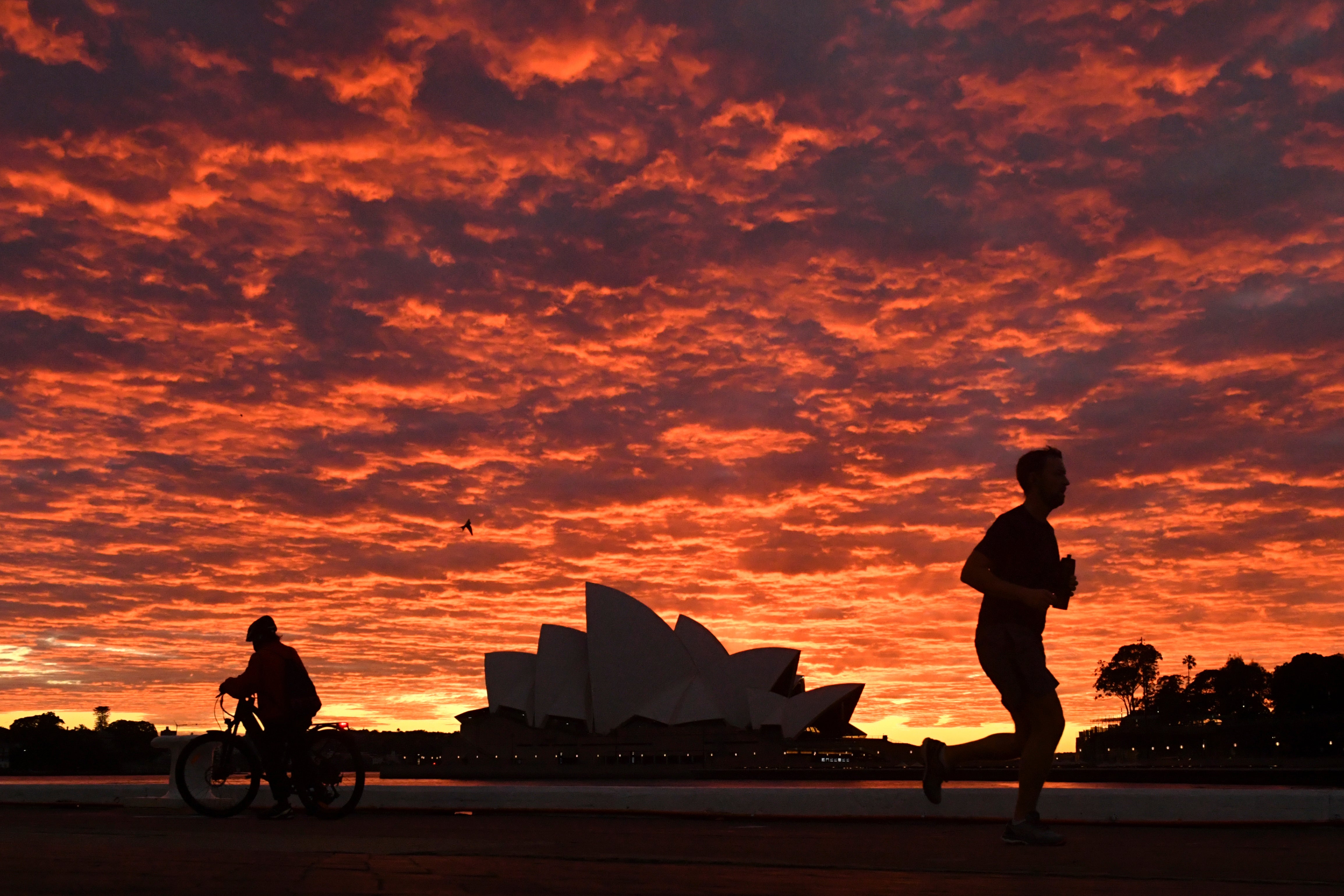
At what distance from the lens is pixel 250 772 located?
365 inches

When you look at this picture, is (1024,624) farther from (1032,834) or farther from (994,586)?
(1032,834)

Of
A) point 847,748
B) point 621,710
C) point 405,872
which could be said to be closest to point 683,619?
point 621,710

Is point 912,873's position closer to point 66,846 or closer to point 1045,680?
point 1045,680

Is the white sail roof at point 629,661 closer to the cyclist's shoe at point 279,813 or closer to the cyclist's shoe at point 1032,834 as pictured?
the cyclist's shoe at point 279,813

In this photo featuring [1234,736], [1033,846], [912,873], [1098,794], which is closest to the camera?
[912,873]

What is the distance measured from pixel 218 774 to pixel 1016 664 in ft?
20.9

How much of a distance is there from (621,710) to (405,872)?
248 ft

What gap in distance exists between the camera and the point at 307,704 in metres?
9.22

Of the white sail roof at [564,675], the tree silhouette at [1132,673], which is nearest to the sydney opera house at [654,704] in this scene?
the white sail roof at [564,675]

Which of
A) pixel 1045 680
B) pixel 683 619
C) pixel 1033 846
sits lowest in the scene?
pixel 1033 846

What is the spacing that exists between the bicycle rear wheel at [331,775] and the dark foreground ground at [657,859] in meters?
1.08

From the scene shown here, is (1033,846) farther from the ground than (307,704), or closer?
closer

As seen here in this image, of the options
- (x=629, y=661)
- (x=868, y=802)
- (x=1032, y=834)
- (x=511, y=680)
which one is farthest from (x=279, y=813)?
(x=511, y=680)

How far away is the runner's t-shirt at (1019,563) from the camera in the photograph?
20.6 feet
